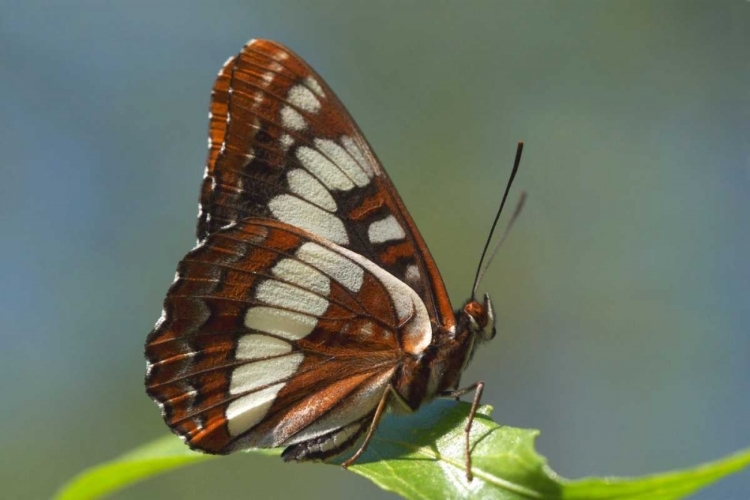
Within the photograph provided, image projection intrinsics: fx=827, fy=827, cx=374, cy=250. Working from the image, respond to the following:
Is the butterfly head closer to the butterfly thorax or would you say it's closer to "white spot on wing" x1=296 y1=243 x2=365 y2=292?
the butterfly thorax

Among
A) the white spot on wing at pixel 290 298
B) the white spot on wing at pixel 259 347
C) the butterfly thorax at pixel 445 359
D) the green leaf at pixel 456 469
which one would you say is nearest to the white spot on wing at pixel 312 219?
the white spot on wing at pixel 290 298

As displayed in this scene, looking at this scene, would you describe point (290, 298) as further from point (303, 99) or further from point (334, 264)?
point (303, 99)

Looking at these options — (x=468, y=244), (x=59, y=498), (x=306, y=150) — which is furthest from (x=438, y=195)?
(x=59, y=498)

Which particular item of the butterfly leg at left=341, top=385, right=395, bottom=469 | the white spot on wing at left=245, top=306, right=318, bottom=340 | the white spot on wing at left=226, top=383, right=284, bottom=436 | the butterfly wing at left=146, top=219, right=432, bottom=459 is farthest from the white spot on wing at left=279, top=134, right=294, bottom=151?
the butterfly leg at left=341, top=385, right=395, bottom=469

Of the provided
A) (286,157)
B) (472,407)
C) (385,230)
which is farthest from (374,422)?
(286,157)

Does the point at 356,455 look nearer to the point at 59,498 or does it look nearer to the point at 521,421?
the point at 59,498

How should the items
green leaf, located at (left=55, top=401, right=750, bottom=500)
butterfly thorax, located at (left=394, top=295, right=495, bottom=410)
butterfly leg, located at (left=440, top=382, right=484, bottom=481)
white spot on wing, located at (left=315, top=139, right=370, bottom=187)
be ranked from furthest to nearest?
white spot on wing, located at (left=315, top=139, right=370, bottom=187), butterfly thorax, located at (left=394, top=295, right=495, bottom=410), butterfly leg, located at (left=440, top=382, right=484, bottom=481), green leaf, located at (left=55, top=401, right=750, bottom=500)
